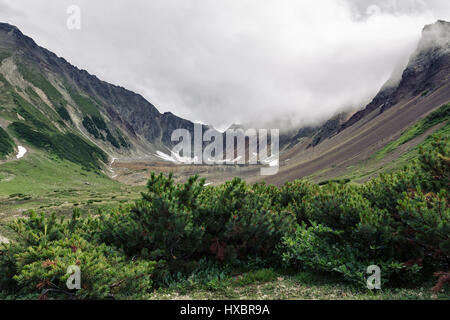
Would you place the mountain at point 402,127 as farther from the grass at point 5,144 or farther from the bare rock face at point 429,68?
the grass at point 5,144

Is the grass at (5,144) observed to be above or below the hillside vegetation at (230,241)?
above

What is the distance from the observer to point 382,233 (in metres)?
8.98

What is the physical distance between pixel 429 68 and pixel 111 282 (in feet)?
748

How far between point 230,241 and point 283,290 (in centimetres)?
351

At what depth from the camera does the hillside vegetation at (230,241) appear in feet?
25.0

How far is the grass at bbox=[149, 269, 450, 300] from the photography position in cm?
779

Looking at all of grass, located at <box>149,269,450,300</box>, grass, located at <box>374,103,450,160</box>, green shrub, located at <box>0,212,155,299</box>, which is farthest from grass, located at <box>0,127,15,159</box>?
grass, located at <box>374,103,450,160</box>

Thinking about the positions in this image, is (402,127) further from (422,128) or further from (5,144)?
(5,144)

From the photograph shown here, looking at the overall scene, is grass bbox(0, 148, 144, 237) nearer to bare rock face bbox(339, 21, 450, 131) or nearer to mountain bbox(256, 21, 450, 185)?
mountain bbox(256, 21, 450, 185)

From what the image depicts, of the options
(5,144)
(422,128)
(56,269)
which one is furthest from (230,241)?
(5,144)

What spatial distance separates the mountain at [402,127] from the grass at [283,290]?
2767 inches

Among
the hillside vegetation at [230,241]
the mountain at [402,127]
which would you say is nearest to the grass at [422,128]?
the mountain at [402,127]

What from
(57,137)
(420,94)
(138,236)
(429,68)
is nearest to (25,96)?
(57,137)

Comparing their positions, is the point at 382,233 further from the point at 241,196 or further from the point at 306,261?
the point at 241,196
